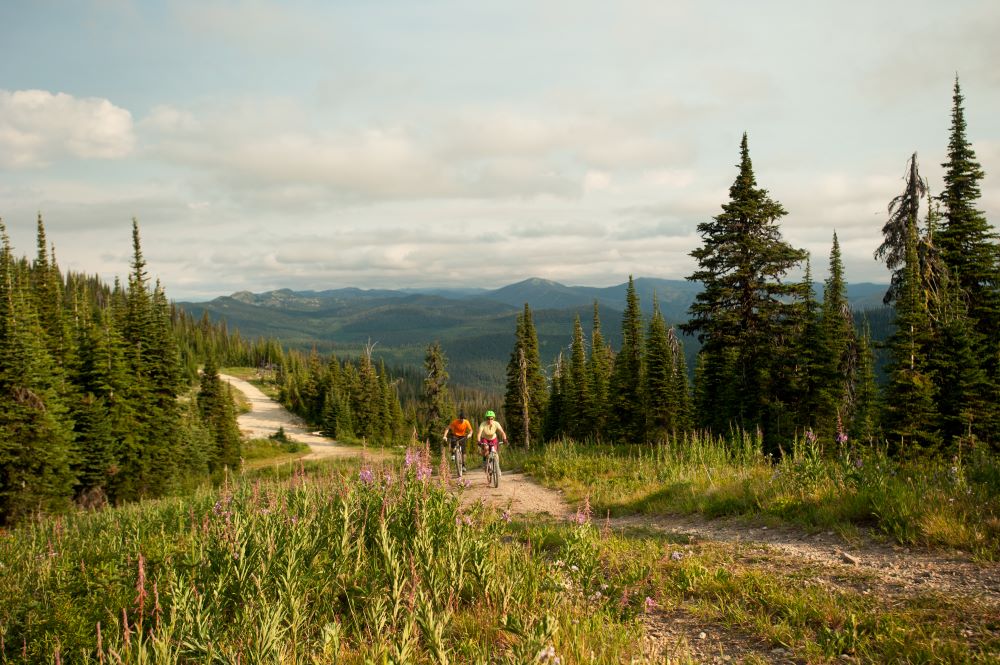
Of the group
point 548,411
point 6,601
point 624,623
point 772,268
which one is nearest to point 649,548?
point 624,623

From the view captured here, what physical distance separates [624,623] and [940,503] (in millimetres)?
4821

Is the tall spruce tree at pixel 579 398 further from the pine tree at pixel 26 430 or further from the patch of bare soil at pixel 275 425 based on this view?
the pine tree at pixel 26 430

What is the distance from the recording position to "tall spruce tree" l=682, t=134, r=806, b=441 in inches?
872

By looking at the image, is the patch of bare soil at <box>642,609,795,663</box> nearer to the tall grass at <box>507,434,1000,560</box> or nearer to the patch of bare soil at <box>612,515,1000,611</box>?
the patch of bare soil at <box>612,515,1000,611</box>

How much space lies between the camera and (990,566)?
5352 mm

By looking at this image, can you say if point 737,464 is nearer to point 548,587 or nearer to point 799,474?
point 799,474

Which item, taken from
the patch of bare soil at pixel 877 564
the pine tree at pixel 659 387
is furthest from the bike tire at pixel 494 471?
the pine tree at pixel 659 387

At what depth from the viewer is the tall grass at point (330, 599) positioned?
12.1ft

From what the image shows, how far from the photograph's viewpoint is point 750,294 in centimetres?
2241

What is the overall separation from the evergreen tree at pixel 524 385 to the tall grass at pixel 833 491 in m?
39.9

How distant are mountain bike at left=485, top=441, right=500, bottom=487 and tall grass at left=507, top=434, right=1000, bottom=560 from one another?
1.98 m

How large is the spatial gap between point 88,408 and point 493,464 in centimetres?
3895

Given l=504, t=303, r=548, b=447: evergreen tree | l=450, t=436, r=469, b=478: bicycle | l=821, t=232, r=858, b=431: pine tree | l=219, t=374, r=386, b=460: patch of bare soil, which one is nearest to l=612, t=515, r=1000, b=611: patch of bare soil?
l=450, t=436, r=469, b=478: bicycle

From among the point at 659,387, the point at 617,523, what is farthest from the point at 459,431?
the point at 659,387
